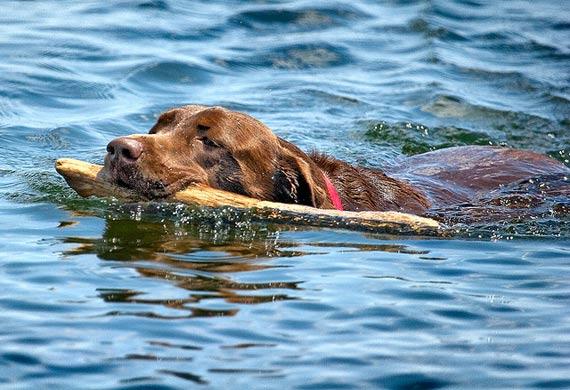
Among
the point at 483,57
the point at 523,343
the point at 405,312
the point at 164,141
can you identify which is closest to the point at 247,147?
the point at 164,141

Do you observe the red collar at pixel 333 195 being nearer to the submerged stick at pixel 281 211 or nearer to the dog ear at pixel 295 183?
the dog ear at pixel 295 183

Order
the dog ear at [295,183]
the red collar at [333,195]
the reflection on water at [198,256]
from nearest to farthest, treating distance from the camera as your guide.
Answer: the reflection on water at [198,256] < the dog ear at [295,183] < the red collar at [333,195]

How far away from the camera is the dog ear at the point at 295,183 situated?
8.39 meters

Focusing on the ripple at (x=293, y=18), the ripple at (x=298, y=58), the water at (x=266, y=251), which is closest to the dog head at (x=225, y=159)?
the water at (x=266, y=251)

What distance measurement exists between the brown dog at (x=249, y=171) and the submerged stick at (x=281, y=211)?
0.13m

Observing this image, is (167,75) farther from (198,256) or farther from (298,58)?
(198,256)

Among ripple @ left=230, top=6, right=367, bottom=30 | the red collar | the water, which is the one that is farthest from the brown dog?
ripple @ left=230, top=6, right=367, bottom=30

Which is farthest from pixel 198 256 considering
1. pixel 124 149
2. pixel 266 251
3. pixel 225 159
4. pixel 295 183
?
pixel 295 183

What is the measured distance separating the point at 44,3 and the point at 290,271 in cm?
1113

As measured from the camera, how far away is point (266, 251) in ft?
25.4

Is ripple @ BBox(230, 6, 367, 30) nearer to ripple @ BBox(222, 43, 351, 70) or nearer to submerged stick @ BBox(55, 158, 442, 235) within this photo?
ripple @ BBox(222, 43, 351, 70)

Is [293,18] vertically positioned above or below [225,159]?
below

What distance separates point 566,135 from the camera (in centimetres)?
1316

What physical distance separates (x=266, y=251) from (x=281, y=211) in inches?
20.4
